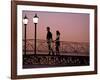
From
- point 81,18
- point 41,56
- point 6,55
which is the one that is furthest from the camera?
point 81,18

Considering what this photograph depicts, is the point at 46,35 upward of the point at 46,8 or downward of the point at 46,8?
downward

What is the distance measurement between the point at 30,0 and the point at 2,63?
0.63m

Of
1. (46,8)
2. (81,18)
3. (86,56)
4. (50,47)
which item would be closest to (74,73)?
(86,56)

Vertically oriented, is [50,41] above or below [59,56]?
above

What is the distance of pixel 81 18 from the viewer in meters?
2.19

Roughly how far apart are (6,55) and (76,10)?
81 centimetres

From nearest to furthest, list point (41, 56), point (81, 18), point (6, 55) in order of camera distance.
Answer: point (6, 55)
point (41, 56)
point (81, 18)

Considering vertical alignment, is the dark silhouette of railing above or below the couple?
below

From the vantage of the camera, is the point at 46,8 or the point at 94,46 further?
the point at 94,46

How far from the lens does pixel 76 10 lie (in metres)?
2.15

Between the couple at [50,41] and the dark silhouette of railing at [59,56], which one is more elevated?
the couple at [50,41]

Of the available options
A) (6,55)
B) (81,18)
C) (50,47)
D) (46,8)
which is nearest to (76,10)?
(81,18)

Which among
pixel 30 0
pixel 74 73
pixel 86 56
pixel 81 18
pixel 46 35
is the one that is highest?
pixel 30 0

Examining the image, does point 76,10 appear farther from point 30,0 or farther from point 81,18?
point 30,0
